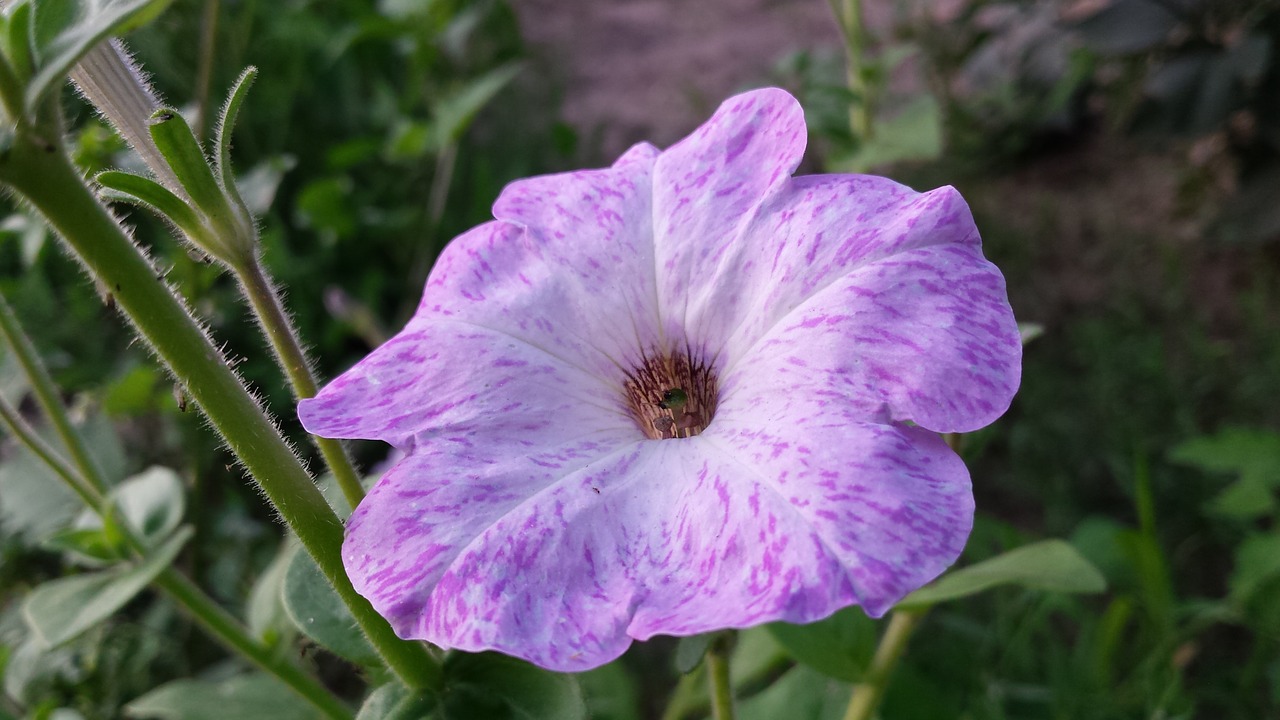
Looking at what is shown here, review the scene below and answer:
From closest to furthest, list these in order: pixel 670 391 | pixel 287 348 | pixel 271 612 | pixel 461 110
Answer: pixel 287 348 < pixel 670 391 < pixel 271 612 < pixel 461 110

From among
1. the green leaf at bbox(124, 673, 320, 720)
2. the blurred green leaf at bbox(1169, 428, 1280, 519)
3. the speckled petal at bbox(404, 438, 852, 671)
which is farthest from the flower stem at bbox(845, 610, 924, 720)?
the blurred green leaf at bbox(1169, 428, 1280, 519)

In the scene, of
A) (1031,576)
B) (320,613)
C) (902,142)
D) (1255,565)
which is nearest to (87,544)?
(320,613)

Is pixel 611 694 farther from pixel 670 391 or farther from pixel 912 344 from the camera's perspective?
pixel 912 344

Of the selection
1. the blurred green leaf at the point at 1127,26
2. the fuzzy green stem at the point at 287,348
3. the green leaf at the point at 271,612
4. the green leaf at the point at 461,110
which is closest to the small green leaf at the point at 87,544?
the green leaf at the point at 271,612

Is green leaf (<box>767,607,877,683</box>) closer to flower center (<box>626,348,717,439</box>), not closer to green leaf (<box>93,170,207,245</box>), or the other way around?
flower center (<box>626,348,717,439</box>)

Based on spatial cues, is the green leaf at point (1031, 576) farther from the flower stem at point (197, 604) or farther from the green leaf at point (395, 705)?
the flower stem at point (197, 604)
